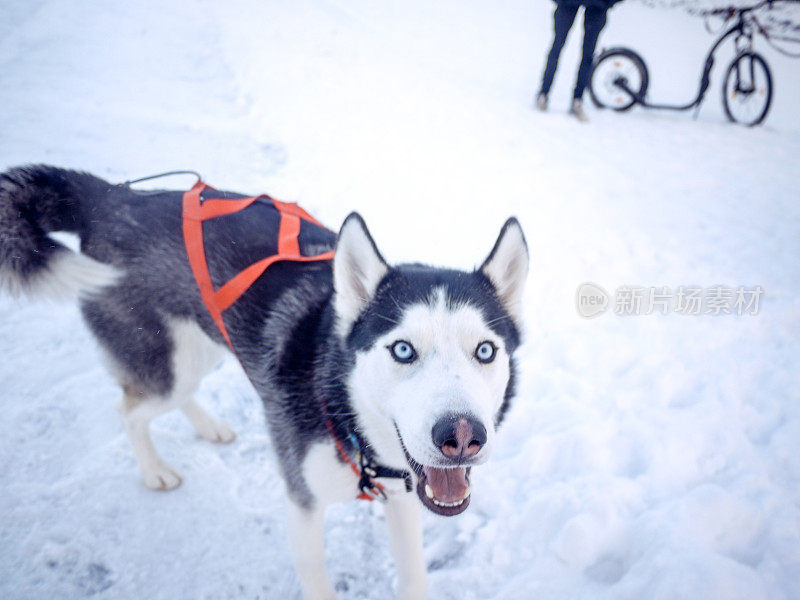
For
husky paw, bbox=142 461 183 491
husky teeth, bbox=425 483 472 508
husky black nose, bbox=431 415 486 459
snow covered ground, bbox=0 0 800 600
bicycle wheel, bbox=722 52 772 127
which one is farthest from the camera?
bicycle wheel, bbox=722 52 772 127

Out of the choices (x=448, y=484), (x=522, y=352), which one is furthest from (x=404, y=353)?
(x=522, y=352)

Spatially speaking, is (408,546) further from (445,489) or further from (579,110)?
(579,110)

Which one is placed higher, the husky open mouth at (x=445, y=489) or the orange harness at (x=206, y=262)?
the orange harness at (x=206, y=262)

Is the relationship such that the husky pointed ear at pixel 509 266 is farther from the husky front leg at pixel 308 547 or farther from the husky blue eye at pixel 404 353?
the husky front leg at pixel 308 547

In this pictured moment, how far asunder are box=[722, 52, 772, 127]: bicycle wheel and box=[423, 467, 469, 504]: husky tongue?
7.48 m

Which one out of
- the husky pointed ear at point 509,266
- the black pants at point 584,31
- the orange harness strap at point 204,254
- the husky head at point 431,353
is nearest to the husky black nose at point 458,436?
the husky head at point 431,353

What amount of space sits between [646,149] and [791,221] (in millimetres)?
1933

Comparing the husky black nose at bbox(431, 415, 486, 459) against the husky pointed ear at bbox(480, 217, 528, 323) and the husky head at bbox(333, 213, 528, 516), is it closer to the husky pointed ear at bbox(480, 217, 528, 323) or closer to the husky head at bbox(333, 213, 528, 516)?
the husky head at bbox(333, 213, 528, 516)

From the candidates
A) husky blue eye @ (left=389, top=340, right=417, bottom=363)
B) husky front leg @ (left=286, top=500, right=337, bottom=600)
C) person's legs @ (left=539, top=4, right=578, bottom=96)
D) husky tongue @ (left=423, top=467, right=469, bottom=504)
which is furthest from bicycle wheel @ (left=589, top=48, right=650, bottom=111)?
husky front leg @ (left=286, top=500, right=337, bottom=600)

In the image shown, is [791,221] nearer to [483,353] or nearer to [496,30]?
[483,353]

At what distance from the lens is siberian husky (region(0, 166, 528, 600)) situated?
1345mm

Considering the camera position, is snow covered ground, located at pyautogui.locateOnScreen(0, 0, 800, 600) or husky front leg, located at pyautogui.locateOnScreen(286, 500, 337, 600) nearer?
husky front leg, located at pyautogui.locateOnScreen(286, 500, 337, 600)

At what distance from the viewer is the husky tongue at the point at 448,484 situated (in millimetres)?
1341

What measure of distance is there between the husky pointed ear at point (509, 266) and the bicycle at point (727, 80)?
6343 millimetres
